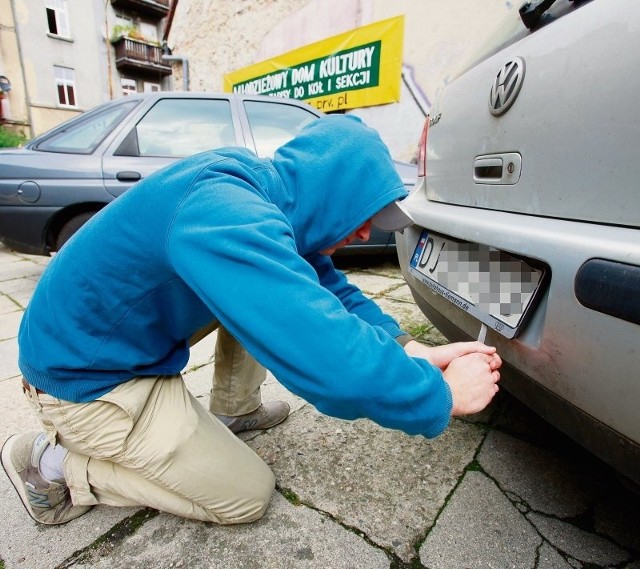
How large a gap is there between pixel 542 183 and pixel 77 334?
114cm

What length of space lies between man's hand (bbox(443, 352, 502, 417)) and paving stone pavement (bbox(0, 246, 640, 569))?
44 centimetres

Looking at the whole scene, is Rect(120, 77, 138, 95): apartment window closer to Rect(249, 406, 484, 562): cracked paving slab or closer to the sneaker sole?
the sneaker sole

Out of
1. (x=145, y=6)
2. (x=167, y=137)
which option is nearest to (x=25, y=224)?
(x=167, y=137)

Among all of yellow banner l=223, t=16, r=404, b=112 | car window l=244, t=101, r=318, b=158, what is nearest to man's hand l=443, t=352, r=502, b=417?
car window l=244, t=101, r=318, b=158

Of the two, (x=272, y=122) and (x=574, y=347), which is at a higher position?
(x=272, y=122)

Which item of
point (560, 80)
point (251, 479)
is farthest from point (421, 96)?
point (251, 479)

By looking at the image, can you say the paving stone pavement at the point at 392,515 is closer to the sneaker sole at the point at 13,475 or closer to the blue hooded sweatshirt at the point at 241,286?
the sneaker sole at the point at 13,475

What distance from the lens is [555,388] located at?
0.94 m

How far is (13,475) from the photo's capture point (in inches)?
49.5

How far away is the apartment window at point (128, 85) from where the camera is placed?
2225cm

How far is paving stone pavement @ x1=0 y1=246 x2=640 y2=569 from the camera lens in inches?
43.0

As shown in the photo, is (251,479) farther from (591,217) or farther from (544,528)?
(591,217)

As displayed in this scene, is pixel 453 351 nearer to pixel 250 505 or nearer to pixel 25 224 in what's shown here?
pixel 250 505

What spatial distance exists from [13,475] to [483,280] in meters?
1.46
